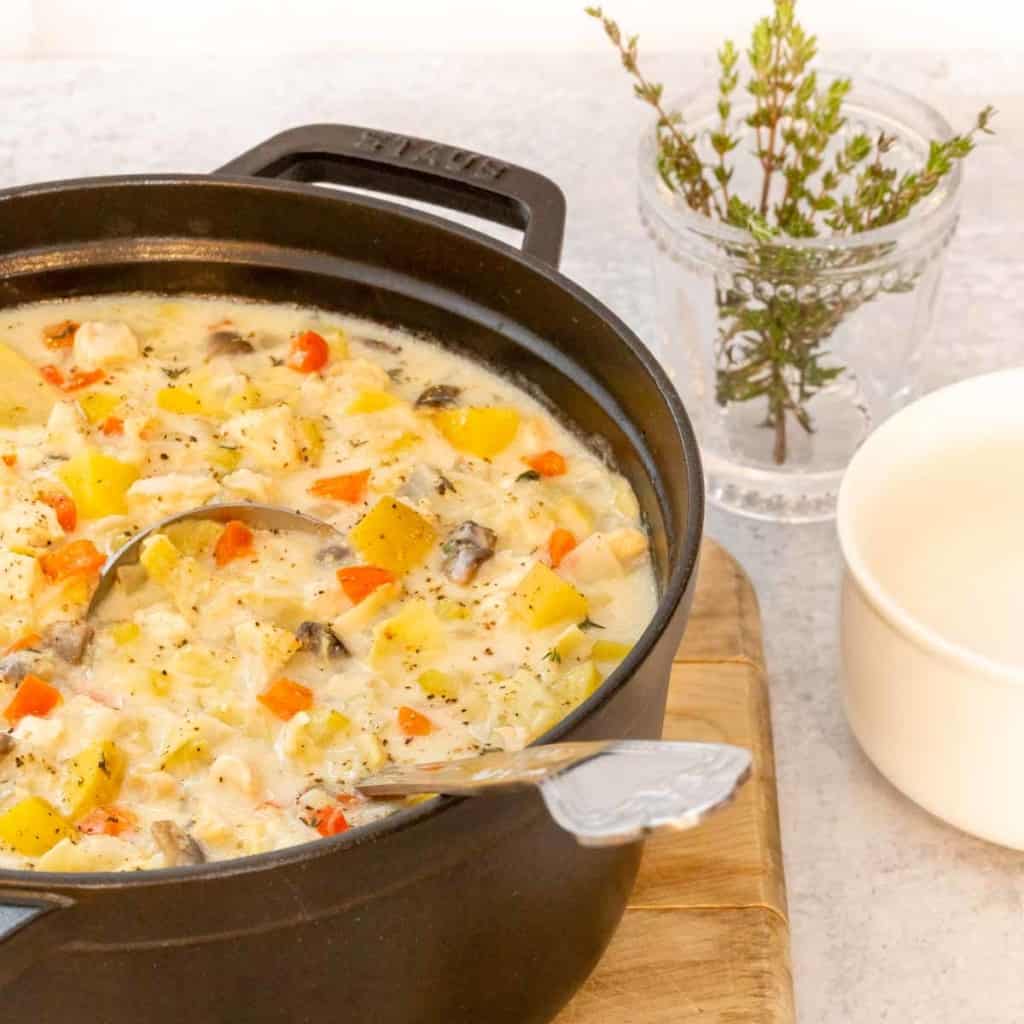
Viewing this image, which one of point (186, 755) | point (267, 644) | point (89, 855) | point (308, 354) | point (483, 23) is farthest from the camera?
point (483, 23)

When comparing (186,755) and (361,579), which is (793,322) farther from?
(186,755)

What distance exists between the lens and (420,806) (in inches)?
57.5

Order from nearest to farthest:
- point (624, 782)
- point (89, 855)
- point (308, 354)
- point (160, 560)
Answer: point (624, 782) → point (89, 855) → point (160, 560) → point (308, 354)

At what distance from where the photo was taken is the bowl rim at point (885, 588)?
192cm

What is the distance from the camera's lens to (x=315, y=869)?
1.43 meters

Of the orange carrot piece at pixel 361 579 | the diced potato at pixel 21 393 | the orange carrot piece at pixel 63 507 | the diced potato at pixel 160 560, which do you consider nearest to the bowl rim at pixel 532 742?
→ the diced potato at pixel 21 393

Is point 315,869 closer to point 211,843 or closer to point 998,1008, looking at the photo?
point 211,843

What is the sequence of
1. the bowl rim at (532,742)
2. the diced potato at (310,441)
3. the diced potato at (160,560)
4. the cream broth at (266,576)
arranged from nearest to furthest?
Result: the bowl rim at (532,742), the cream broth at (266,576), the diced potato at (160,560), the diced potato at (310,441)

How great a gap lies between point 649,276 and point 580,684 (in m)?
1.33

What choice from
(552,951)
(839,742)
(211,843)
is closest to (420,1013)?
(552,951)

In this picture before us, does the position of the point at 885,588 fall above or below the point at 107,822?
below

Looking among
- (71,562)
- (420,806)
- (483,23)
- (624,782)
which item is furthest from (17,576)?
(483,23)

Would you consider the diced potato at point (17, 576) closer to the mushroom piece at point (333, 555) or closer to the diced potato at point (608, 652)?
the mushroom piece at point (333, 555)

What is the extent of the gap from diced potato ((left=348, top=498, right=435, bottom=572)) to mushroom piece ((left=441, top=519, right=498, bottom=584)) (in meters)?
0.03
